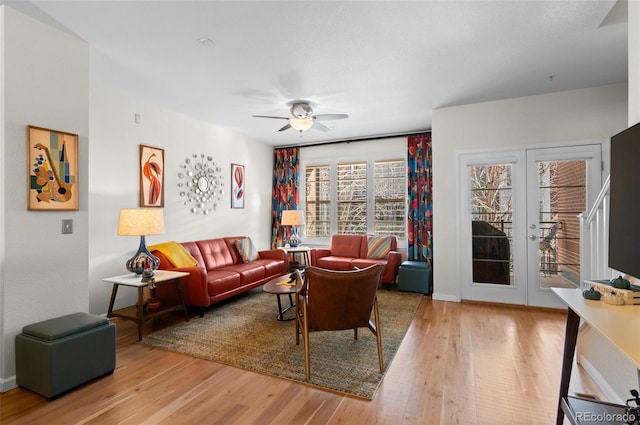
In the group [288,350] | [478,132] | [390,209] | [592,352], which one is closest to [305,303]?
[288,350]

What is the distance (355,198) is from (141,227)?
4031 millimetres

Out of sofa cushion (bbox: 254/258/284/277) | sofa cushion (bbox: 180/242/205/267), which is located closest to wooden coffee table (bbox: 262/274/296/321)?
sofa cushion (bbox: 254/258/284/277)

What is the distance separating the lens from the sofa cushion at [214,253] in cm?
465

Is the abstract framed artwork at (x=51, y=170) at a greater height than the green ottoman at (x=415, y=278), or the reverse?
the abstract framed artwork at (x=51, y=170)

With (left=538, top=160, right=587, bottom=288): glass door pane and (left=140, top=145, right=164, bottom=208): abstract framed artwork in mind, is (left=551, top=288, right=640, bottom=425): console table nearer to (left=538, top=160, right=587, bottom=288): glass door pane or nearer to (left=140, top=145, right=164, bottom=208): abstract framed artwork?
(left=538, top=160, right=587, bottom=288): glass door pane

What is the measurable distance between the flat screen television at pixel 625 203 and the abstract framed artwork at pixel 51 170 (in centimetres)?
377

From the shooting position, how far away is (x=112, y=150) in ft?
12.7

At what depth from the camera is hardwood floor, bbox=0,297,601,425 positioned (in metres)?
1.96

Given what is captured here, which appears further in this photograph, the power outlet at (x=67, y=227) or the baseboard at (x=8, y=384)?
the power outlet at (x=67, y=227)

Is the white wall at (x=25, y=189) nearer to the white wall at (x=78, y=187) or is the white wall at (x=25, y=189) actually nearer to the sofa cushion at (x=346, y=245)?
the white wall at (x=78, y=187)

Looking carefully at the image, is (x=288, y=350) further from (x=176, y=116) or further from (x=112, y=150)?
(x=176, y=116)

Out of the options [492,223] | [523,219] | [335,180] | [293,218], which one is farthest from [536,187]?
[293,218]

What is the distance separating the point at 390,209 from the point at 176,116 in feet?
13.0
